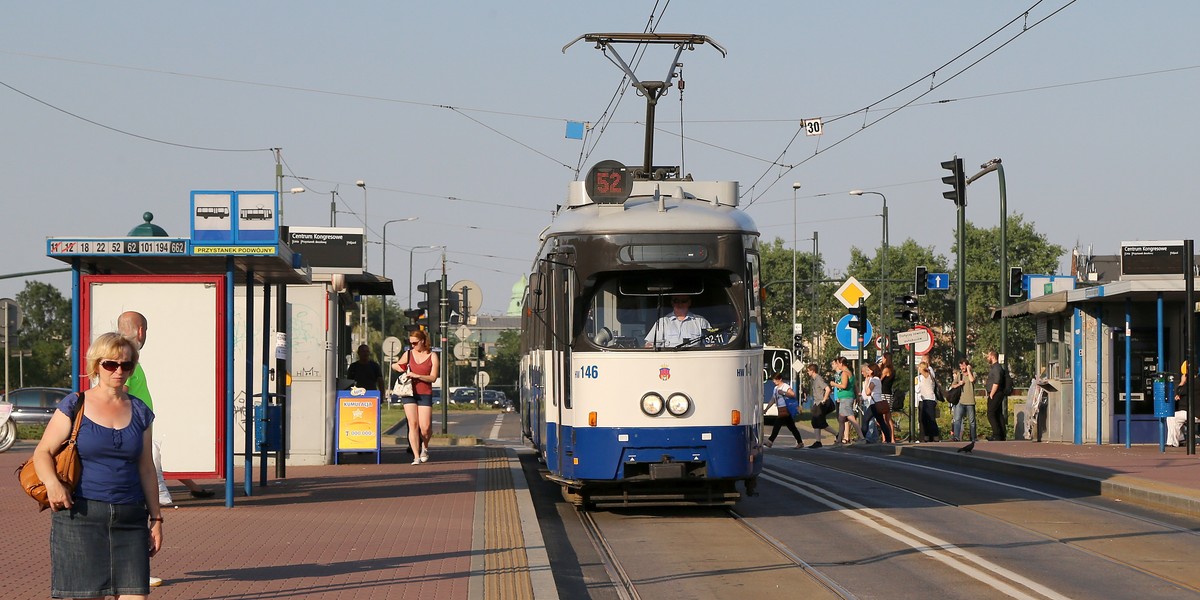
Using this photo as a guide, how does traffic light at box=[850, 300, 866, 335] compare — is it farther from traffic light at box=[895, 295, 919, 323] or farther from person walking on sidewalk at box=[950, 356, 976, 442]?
traffic light at box=[895, 295, 919, 323]

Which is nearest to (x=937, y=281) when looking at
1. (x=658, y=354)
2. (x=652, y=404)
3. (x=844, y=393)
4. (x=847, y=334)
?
(x=847, y=334)

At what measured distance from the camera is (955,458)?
76.8 ft

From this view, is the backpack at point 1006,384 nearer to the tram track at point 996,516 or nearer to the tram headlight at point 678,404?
the tram track at point 996,516

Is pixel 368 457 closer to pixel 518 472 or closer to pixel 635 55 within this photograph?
pixel 518 472

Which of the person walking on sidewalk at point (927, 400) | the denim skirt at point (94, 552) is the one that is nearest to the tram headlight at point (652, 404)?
the denim skirt at point (94, 552)

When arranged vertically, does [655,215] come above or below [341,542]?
above

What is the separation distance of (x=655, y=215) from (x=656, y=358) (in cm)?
141

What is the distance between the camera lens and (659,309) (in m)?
14.4

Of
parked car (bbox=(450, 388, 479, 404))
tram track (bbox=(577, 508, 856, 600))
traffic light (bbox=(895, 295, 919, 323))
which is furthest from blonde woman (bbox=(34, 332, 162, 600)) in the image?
parked car (bbox=(450, 388, 479, 404))

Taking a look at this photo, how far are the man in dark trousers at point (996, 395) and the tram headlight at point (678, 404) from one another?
600 inches

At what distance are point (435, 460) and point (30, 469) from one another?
16066mm

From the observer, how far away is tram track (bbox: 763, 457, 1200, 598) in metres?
11.2

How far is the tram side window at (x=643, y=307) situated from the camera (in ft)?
47.3

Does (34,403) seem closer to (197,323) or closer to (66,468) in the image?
(197,323)
